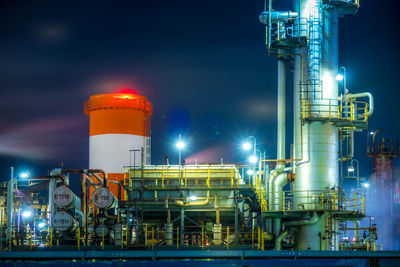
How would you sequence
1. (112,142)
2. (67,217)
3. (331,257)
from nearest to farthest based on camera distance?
(331,257), (67,217), (112,142)

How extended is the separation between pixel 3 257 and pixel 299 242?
1494 cm

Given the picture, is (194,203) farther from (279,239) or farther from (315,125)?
(315,125)

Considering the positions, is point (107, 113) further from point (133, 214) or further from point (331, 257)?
point (331, 257)

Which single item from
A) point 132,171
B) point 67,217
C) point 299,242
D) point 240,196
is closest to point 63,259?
point 67,217

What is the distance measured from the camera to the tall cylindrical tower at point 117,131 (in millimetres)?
40125

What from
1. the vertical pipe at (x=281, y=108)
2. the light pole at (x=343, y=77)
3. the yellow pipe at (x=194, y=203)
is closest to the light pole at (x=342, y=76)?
the light pole at (x=343, y=77)

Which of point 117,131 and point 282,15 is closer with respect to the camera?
point 282,15

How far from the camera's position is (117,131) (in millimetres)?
40969

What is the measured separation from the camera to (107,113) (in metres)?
41.2

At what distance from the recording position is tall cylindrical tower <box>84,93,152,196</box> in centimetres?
4012

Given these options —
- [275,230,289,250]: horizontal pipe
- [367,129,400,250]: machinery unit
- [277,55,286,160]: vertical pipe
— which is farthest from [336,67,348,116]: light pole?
[367,129,400,250]: machinery unit

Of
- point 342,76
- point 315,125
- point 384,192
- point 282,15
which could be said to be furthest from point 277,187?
point 384,192

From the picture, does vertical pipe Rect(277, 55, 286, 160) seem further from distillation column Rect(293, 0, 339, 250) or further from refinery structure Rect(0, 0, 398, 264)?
distillation column Rect(293, 0, 339, 250)

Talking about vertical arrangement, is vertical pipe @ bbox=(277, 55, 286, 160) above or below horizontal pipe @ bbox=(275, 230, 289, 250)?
above
